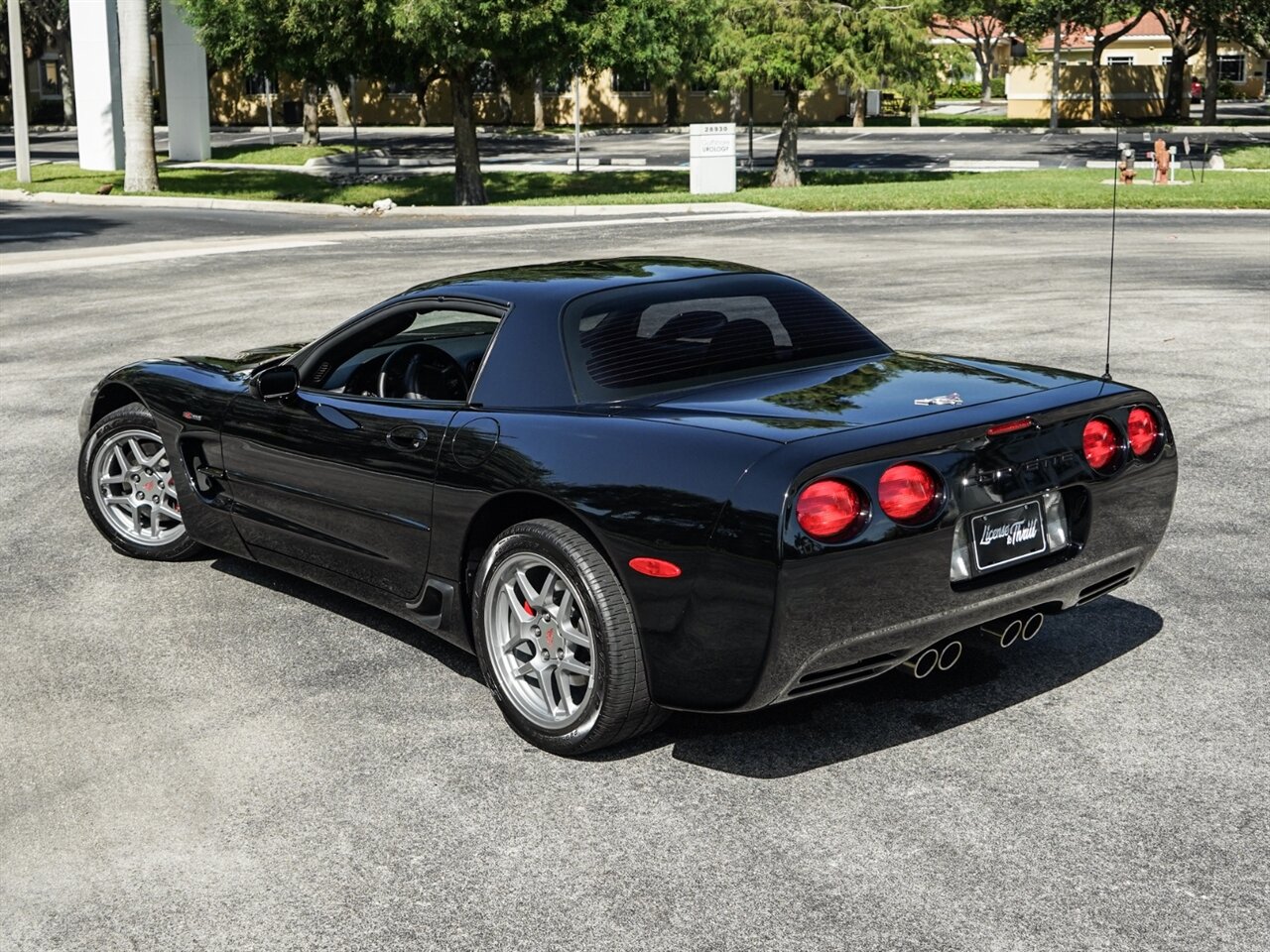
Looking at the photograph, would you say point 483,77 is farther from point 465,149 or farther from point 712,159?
point 712,159

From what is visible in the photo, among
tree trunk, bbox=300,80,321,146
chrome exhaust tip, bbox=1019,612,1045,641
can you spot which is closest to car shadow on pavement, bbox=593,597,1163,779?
chrome exhaust tip, bbox=1019,612,1045,641

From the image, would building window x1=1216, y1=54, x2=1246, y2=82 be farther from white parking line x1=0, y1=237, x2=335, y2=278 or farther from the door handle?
the door handle

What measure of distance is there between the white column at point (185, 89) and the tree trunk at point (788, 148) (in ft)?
60.9

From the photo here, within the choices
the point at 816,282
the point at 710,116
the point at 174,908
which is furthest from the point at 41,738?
the point at 710,116

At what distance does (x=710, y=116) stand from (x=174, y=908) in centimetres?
7169

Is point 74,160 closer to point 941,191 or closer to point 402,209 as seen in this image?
point 402,209

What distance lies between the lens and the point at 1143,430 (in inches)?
206

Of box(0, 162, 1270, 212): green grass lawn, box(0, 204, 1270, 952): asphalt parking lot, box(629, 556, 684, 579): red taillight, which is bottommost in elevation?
box(0, 204, 1270, 952): asphalt parking lot

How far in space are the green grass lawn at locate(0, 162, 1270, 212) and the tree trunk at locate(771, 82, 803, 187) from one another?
1.68 ft

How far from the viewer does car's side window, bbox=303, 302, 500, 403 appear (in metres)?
5.76

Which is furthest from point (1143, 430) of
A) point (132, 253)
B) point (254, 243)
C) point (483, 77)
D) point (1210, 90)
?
point (1210, 90)

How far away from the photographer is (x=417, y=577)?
17.8 ft

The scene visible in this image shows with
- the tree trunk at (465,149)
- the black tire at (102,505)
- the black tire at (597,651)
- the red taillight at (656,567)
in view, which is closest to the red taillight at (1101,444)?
the red taillight at (656,567)

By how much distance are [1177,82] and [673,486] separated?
69.2 m
